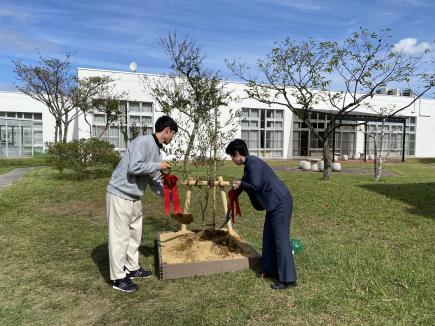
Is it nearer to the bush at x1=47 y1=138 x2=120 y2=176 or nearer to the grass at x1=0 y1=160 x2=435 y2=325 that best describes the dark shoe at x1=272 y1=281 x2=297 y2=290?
the grass at x1=0 y1=160 x2=435 y2=325

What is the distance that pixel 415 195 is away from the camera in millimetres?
9789

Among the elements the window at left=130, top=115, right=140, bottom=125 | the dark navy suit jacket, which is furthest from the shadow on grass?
the window at left=130, top=115, right=140, bottom=125

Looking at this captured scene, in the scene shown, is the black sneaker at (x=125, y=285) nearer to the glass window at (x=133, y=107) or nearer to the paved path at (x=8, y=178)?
the paved path at (x=8, y=178)

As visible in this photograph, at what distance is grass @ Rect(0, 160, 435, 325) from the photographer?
341 centimetres

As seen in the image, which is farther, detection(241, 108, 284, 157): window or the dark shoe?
detection(241, 108, 284, 157): window

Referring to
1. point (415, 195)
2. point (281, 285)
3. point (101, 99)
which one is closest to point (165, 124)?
point (281, 285)

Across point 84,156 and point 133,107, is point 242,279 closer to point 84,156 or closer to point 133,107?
point 84,156

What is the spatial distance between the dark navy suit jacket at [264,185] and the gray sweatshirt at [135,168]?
0.88 meters

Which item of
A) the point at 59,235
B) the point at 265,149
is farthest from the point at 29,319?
the point at 265,149

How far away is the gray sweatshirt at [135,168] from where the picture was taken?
12.3 ft

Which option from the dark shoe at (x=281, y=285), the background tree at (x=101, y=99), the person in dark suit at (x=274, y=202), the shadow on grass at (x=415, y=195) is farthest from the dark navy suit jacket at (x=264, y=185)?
the background tree at (x=101, y=99)

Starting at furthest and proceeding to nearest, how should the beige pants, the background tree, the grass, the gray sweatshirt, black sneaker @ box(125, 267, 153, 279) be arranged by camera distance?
the background tree < black sneaker @ box(125, 267, 153, 279) < the beige pants < the gray sweatshirt < the grass

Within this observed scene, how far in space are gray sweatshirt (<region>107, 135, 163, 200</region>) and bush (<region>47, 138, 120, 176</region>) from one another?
9553mm

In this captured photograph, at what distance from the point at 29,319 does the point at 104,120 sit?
2143 centimetres
